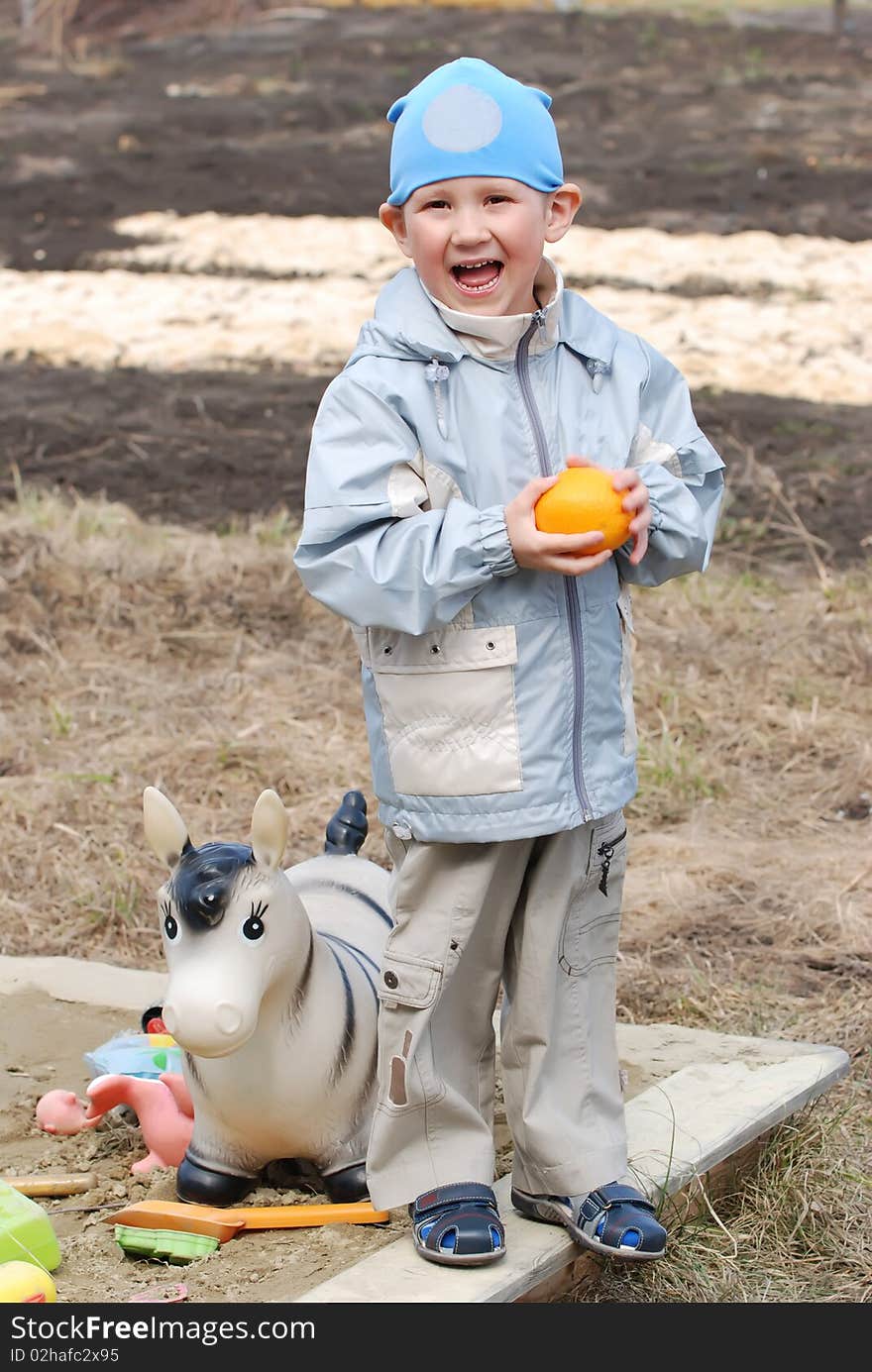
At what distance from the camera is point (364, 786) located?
18.2ft

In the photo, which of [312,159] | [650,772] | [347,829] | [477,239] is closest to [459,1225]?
[347,829]

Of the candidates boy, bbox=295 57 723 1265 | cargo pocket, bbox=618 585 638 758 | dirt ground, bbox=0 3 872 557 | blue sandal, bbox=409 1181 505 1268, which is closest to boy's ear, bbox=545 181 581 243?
boy, bbox=295 57 723 1265

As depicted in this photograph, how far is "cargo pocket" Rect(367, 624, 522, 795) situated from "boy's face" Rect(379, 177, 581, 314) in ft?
1.69

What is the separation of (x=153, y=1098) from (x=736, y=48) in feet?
37.9

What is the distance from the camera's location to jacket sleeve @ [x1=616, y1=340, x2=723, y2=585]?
2.74 meters

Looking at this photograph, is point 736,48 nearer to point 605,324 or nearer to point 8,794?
point 8,794

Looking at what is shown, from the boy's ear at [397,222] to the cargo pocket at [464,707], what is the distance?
2.04 feet

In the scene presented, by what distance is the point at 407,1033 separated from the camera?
110 inches

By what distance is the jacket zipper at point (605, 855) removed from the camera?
2.85 meters

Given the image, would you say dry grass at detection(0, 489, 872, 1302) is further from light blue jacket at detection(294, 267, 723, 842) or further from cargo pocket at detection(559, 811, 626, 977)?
light blue jacket at detection(294, 267, 723, 842)

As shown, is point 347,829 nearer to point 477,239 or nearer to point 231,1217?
point 231,1217

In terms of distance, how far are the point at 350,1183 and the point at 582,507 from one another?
124cm

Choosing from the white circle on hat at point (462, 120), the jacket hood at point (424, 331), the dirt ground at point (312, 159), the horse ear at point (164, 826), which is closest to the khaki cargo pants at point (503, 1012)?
the horse ear at point (164, 826)

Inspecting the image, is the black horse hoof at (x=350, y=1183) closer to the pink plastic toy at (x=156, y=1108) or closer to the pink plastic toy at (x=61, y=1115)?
the pink plastic toy at (x=156, y=1108)
